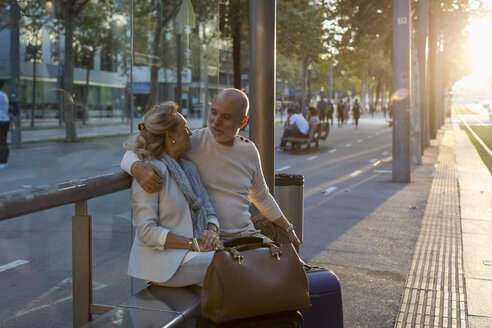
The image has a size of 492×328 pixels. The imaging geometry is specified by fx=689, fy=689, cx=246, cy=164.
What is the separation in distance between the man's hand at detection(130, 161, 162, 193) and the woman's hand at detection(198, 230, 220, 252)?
0.38 m

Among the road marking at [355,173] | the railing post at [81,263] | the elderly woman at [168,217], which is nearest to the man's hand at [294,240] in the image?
the elderly woman at [168,217]

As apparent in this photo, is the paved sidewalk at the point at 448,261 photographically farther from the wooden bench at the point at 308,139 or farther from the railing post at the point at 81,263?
the wooden bench at the point at 308,139

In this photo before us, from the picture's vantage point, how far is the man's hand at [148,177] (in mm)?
3320

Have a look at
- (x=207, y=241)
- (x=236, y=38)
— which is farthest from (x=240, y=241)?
(x=236, y=38)

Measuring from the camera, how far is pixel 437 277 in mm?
5949

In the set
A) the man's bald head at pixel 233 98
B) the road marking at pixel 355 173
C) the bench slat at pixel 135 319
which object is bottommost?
the bench slat at pixel 135 319

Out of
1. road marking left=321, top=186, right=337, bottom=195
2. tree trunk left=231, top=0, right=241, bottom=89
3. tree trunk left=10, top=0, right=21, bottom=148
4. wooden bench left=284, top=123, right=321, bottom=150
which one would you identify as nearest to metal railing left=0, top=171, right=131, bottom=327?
tree trunk left=10, top=0, right=21, bottom=148

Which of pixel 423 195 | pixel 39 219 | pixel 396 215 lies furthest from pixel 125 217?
pixel 423 195

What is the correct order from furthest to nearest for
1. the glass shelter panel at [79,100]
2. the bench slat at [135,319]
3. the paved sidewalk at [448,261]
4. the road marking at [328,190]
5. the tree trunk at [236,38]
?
the tree trunk at [236,38]
the road marking at [328,190]
the paved sidewalk at [448,261]
the glass shelter panel at [79,100]
the bench slat at [135,319]

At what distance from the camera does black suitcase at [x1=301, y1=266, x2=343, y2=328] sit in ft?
11.8

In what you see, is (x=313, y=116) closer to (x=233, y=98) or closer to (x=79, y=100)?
(x=79, y=100)

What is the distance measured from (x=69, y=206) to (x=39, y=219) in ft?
1.17

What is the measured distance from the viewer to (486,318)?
4809 millimetres

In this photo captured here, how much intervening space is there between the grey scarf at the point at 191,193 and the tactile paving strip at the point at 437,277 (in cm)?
182
